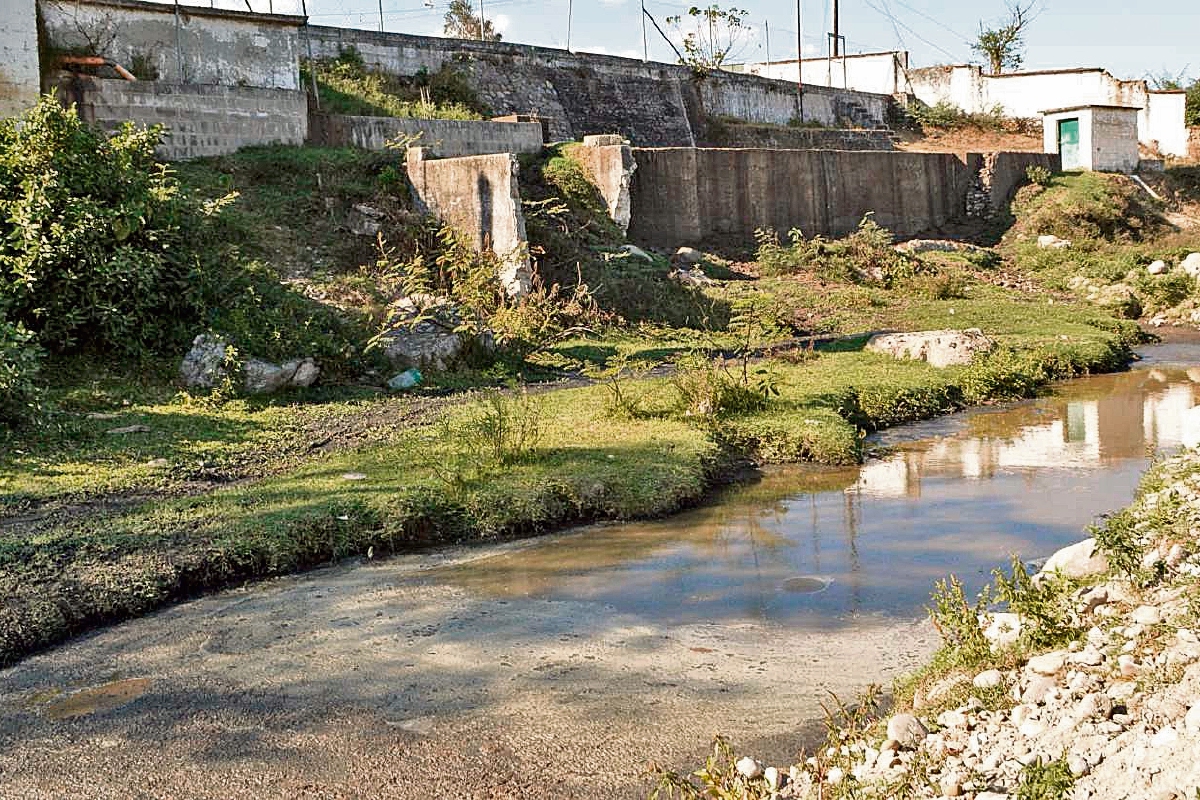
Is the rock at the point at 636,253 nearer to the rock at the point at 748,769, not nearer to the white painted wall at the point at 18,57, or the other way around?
the white painted wall at the point at 18,57

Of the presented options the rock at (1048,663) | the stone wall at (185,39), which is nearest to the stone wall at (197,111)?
the stone wall at (185,39)

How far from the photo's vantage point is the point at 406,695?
16.5ft

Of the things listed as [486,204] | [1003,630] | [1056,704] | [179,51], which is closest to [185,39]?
[179,51]

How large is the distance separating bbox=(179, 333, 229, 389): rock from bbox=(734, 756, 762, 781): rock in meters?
7.73

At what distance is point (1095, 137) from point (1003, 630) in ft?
76.7

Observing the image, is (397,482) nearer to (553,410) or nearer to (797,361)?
(553,410)

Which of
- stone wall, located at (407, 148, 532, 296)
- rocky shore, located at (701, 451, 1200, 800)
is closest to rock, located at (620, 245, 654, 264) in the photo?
stone wall, located at (407, 148, 532, 296)

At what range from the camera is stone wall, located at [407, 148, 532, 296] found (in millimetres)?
14430

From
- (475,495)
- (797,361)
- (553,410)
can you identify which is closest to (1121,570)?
(475,495)

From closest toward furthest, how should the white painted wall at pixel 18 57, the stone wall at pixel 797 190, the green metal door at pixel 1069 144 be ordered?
the white painted wall at pixel 18 57 < the stone wall at pixel 797 190 < the green metal door at pixel 1069 144

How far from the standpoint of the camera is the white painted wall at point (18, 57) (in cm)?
1400

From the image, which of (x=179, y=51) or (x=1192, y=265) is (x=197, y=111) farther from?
(x=1192, y=265)

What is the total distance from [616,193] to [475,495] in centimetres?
1096

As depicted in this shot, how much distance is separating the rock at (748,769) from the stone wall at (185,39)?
49.0 feet
